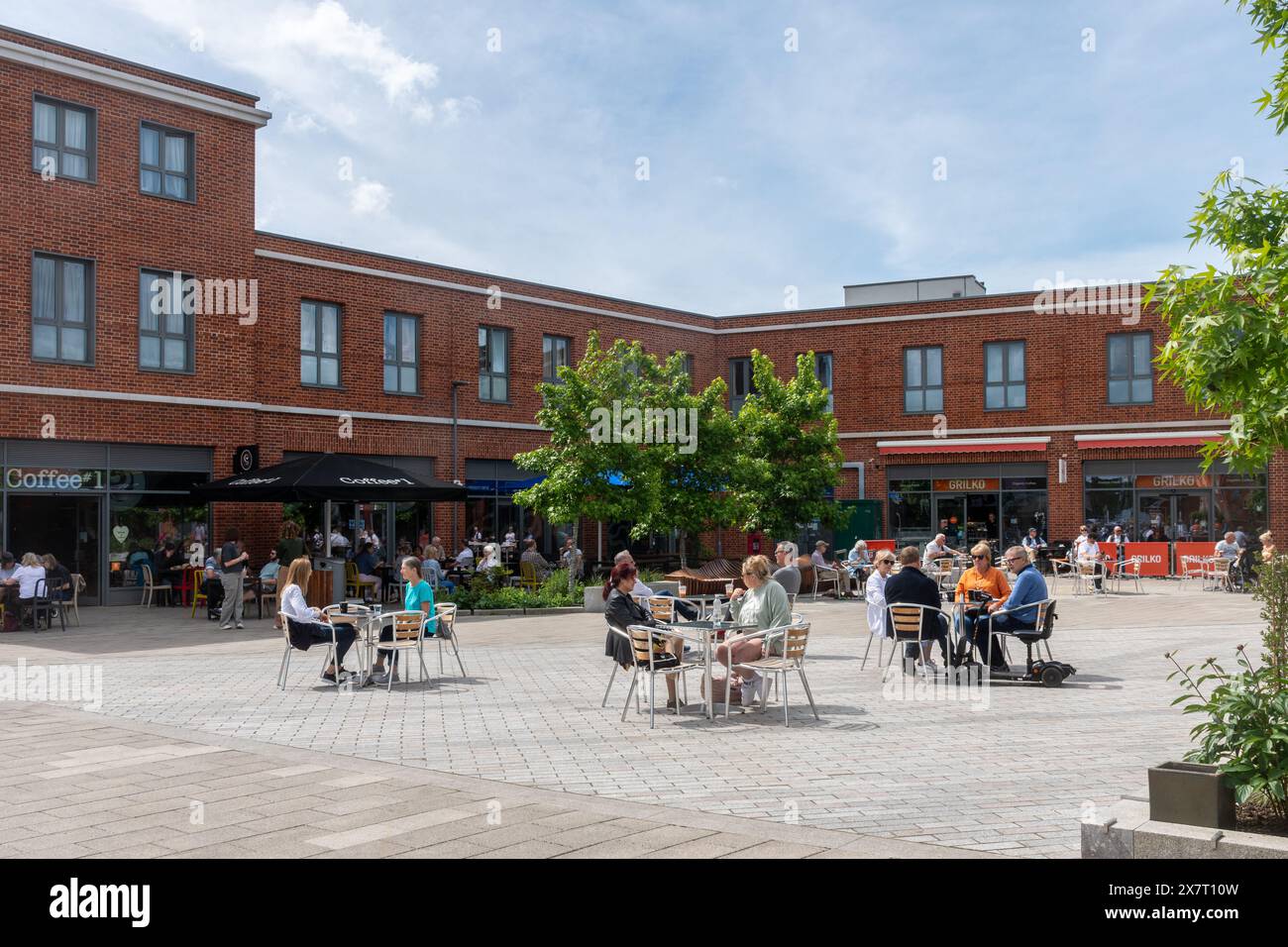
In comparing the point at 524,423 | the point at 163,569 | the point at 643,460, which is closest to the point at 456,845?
the point at 643,460

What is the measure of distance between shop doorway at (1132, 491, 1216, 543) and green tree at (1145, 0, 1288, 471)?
95.2 ft

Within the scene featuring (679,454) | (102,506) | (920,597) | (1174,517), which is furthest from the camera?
(1174,517)

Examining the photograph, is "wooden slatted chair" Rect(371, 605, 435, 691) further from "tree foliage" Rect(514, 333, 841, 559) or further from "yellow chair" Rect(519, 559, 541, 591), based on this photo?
"yellow chair" Rect(519, 559, 541, 591)

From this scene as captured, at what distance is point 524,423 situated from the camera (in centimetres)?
3098

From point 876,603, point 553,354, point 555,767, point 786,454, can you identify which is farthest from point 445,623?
point 553,354

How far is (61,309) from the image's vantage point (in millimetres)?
21469

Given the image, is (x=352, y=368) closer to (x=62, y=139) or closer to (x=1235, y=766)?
(x=62, y=139)

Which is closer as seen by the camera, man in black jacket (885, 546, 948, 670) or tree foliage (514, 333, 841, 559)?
man in black jacket (885, 546, 948, 670)

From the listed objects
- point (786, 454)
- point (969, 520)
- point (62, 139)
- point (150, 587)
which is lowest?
point (150, 587)

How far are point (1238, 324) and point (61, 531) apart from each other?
2128 cm

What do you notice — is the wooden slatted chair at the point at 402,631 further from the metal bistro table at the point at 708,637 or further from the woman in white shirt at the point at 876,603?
the woman in white shirt at the point at 876,603

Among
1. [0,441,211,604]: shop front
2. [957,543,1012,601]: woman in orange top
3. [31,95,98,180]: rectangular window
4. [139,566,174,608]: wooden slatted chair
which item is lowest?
[139,566,174,608]: wooden slatted chair

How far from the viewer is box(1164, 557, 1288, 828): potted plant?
4.65m

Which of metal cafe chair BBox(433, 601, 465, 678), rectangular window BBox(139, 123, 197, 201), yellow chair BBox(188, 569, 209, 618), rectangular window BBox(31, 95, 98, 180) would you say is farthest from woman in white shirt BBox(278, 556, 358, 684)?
rectangular window BBox(139, 123, 197, 201)
